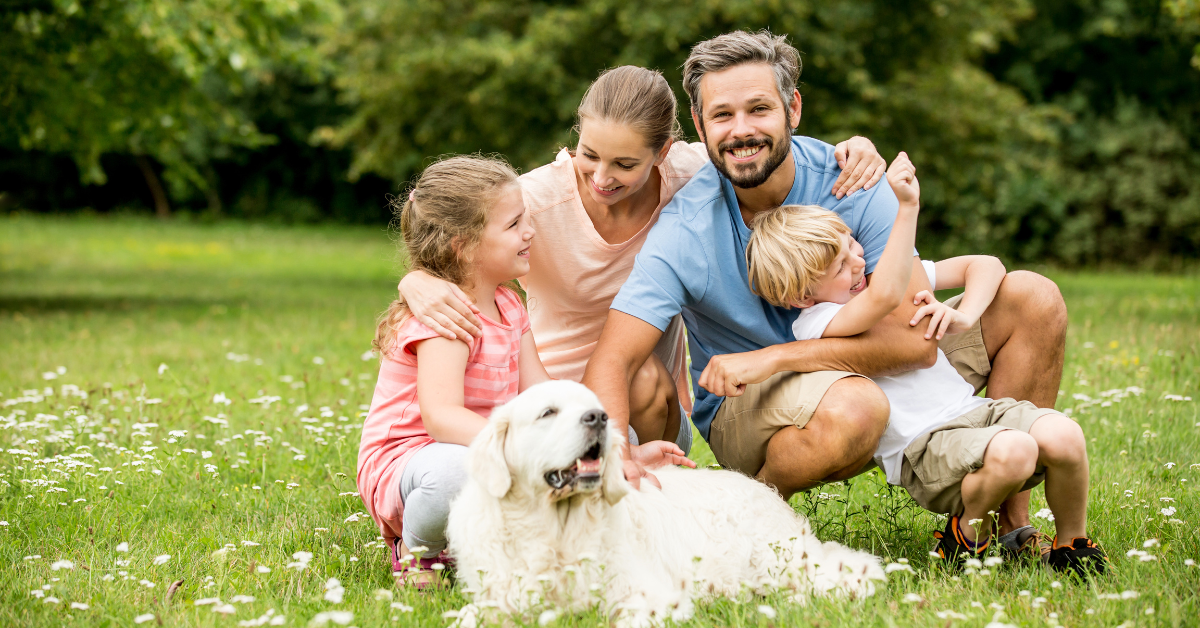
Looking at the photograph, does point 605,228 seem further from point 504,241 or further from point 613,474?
point 613,474

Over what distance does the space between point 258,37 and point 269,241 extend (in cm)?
1482

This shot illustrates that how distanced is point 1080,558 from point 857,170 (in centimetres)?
150

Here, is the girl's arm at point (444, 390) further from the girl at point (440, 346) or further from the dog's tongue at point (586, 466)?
the dog's tongue at point (586, 466)

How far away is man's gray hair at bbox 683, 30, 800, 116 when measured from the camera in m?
3.62

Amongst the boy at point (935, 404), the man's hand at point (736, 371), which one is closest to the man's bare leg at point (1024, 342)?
the boy at point (935, 404)

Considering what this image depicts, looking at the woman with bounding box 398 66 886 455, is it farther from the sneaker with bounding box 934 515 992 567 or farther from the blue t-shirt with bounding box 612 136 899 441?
the sneaker with bounding box 934 515 992 567

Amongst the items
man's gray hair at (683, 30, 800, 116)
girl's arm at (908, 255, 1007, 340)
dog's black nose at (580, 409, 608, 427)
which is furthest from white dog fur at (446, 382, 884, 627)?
man's gray hair at (683, 30, 800, 116)

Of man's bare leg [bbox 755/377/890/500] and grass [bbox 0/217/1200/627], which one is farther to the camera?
man's bare leg [bbox 755/377/890/500]

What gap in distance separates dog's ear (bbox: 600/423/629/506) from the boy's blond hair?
3.14ft

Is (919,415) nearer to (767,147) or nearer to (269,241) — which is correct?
(767,147)

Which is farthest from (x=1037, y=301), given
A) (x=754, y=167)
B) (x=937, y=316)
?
(x=754, y=167)

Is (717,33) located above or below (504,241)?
above

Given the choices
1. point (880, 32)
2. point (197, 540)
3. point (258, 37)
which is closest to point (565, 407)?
point (197, 540)

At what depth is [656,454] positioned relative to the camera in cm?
346
